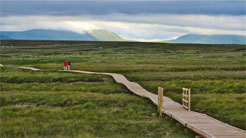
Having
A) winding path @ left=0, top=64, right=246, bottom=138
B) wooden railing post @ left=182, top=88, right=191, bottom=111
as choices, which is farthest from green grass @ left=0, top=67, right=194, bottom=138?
wooden railing post @ left=182, top=88, right=191, bottom=111

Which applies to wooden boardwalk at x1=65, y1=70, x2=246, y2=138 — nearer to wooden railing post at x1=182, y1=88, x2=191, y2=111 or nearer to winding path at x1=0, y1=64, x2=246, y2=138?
winding path at x1=0, y1=64, x2=246, y2=138

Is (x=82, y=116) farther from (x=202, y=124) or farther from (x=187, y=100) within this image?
(x=202, y=124)

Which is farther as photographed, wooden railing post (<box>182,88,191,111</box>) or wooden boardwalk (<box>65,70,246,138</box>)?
wooden railing post (<box>182,88,191,111</box>)

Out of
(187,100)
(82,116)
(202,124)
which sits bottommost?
(82,116)

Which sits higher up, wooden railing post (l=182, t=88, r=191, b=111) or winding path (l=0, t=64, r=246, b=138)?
wooden railing post (l=182, t=88, r=191, b=111)

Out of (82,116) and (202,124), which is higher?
(202,124)

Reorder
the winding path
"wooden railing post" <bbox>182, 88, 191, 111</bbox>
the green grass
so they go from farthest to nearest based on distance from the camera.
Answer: "wooden railing post" <bbox>182, 88, 191, 111</bbox>
the green grass
the winding path

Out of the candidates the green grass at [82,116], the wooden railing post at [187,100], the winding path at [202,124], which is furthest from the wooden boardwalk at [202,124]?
the green grass at [82,116]

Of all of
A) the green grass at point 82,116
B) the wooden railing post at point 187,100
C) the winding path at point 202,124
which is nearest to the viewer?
the winding path at point 202,124

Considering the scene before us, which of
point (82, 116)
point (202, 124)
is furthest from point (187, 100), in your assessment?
point (82, 116)

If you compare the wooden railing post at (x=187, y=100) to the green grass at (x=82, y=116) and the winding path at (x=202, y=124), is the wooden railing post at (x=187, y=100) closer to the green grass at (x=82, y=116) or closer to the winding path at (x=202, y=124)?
the winding path at (x=202, y=124)

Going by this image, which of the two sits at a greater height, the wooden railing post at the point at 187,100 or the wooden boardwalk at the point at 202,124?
the wooden railing post at the point at 187,100

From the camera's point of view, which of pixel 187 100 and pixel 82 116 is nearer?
pixel 82 116

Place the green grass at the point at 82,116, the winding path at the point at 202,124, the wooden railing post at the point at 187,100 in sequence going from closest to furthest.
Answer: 1. the winding path at the point at 202,124
2. the green grass at the point at 82,116
3. the wooden railing post at the point at 187,100
